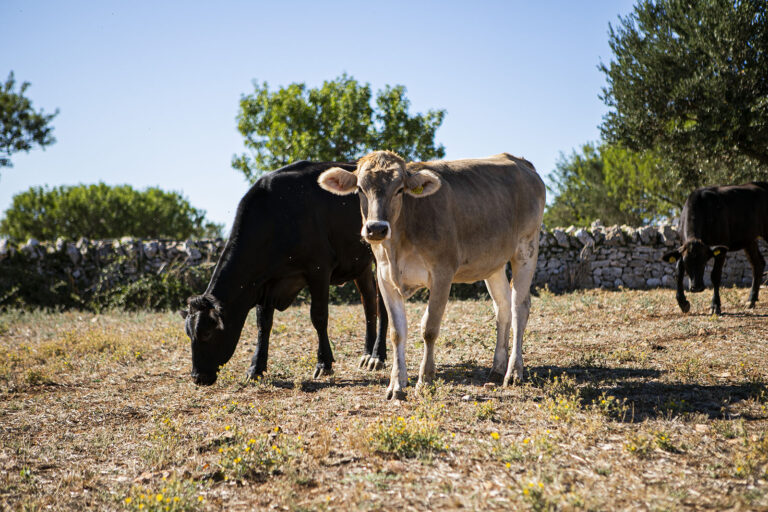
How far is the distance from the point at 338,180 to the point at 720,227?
31.0ft

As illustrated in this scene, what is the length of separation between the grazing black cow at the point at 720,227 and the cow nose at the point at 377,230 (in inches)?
332

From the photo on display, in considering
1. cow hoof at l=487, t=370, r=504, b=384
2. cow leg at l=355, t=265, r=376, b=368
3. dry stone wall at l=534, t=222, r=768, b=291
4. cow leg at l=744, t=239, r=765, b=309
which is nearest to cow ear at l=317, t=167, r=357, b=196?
cow leg at l=355, t=265, r=376, b=368

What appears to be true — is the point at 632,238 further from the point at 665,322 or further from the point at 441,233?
the point at 441,233

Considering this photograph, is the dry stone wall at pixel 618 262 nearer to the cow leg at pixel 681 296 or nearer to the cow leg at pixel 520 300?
the cow leg at pixel 681 296

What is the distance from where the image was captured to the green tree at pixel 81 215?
39406mm

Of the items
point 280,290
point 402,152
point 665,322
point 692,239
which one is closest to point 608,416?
point 280,290

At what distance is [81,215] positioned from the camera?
39.5 metres

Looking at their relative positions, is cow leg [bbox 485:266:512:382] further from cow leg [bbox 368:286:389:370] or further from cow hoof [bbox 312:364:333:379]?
cow hoof [bbox 312:364:333:379]

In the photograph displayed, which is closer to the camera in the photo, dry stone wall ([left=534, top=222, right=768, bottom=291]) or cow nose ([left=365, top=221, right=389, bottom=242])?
cow nose ([left=365, top=221, right=389, bottom=242])

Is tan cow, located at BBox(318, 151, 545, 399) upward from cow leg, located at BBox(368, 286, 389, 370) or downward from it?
upward

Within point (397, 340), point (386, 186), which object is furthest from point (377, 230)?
point (397, 340)

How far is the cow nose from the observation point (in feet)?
17.3

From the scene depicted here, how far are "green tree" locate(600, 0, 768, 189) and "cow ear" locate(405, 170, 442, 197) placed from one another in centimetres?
1170

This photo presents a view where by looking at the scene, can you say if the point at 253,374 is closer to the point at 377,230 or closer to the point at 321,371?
the point at 321,371
